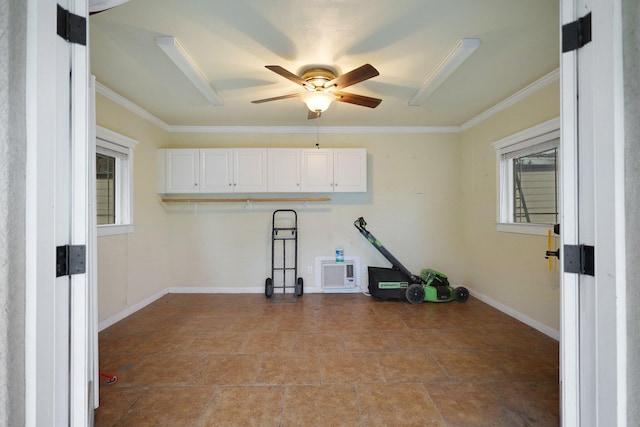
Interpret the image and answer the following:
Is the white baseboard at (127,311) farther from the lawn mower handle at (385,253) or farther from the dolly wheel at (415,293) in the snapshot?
the dolly wheel at (415,293)

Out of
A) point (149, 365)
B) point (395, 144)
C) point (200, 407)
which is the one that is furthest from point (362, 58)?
point (149, 365)

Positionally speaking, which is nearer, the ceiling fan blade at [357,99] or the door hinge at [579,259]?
the door hinge at [579,259]

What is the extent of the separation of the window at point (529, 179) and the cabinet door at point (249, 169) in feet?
10.6

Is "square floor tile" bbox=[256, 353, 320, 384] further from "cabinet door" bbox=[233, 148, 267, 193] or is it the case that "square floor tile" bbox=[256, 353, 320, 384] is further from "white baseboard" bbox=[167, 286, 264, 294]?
"cabinet door" bbox=[233, 148, 267, 193]

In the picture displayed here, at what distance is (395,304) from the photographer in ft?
13.1

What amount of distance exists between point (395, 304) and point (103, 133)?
13.7ft

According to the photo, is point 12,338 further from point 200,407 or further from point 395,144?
point 395,144

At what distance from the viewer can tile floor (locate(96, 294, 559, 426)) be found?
1.85 m

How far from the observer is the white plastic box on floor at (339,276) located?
14.7 feet

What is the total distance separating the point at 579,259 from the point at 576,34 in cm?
81

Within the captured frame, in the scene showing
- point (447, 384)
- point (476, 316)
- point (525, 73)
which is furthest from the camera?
point (476, 316)

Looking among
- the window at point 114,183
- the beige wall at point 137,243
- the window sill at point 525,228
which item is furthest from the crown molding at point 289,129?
the window sill at point 525,228

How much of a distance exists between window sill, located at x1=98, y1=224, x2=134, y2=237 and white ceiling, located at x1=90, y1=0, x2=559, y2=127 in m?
1.55

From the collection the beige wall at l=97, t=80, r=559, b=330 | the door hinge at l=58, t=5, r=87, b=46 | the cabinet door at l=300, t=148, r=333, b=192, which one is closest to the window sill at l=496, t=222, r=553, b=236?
the beige wall at l=97, t=80, r=559, b=330
